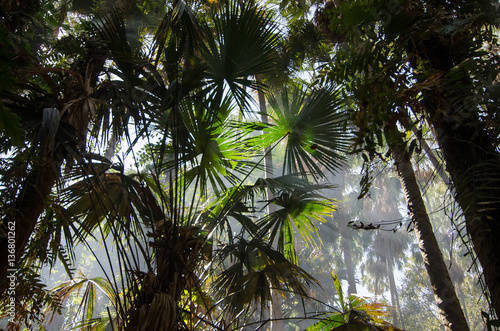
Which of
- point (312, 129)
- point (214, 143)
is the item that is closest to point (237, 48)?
point (214, 143)

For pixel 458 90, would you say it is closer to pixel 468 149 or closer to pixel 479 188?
pixel 468 149

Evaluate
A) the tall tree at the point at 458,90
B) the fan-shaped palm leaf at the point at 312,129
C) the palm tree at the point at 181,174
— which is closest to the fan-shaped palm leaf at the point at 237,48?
the palm tree at the point at 181,174

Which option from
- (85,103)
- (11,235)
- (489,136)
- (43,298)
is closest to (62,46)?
(85,103)

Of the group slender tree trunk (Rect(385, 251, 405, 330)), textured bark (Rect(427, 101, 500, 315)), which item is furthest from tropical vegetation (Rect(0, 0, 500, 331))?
slender tree trunk (Rect(385, 251, 405, 330))

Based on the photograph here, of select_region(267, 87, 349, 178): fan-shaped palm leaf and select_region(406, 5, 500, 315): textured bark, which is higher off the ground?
select_region(267, 87, 349, 178): fan-shaped palm leaf

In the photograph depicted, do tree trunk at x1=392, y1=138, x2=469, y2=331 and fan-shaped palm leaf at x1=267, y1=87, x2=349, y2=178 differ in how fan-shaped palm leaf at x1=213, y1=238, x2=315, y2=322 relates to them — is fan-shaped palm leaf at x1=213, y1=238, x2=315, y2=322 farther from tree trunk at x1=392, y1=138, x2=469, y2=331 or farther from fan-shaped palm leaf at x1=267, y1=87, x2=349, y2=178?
tree trunk at x1=392, y1=138, x2=469, y2=331

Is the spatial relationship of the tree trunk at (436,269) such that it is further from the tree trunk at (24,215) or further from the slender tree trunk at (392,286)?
the slender tree trunk at (392,286)

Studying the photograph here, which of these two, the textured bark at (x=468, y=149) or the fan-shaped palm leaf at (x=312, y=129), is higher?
the fan-shaped palm leaf at (x=312, y=129)

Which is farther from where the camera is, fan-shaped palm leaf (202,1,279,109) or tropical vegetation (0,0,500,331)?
fan-shaped palm leaf (202,1,279,109)

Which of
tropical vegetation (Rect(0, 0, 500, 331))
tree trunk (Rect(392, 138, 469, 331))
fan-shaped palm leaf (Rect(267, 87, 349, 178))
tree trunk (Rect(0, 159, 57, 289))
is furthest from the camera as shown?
fan-shaped palm leaf (Rect(267, 87, 349, 178))

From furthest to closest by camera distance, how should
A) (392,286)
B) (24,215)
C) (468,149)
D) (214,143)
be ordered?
(392,286) < (214,143) < (24,215) < (468,149)

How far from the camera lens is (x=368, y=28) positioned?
5.57 ft

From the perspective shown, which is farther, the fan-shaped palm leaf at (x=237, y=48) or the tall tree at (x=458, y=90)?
the fan-shaped palm leaf at (x=237, y=48)

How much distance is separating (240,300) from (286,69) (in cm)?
478
